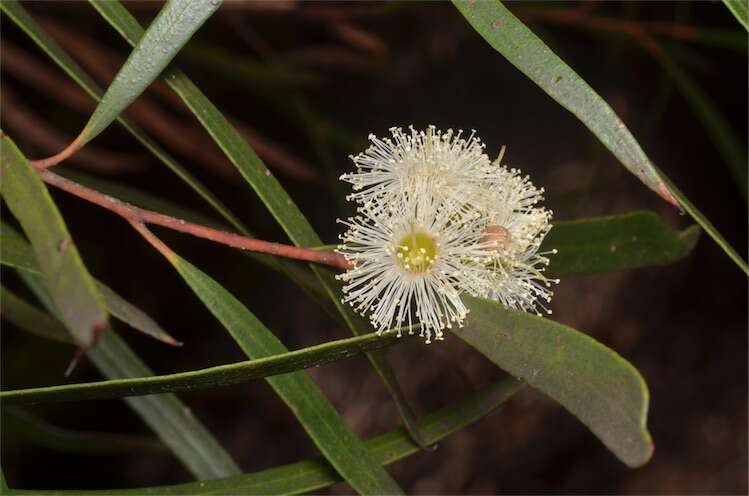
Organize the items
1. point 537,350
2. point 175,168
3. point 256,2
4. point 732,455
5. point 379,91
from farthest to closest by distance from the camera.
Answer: point 379,91, point 732,455, point 256,2, point 175,168, point 537,350

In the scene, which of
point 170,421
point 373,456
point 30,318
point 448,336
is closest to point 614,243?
point 373,456

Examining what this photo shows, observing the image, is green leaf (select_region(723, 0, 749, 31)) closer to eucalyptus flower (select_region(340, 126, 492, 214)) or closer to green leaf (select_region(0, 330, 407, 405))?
eucalyptus flower (select_region(340, 126, 492, 214))

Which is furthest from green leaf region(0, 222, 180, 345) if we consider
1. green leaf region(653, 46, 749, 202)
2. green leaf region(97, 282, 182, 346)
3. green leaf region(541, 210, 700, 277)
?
green leaf region(653, 46, 749, 202)

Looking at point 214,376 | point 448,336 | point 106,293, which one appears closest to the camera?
point 214,376

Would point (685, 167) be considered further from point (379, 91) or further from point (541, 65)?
point (541, 65)

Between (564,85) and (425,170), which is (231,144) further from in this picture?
(564,85)

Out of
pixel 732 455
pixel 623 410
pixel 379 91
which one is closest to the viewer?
pixel 623 410

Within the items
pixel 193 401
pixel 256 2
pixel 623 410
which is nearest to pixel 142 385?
pixel 623 410
